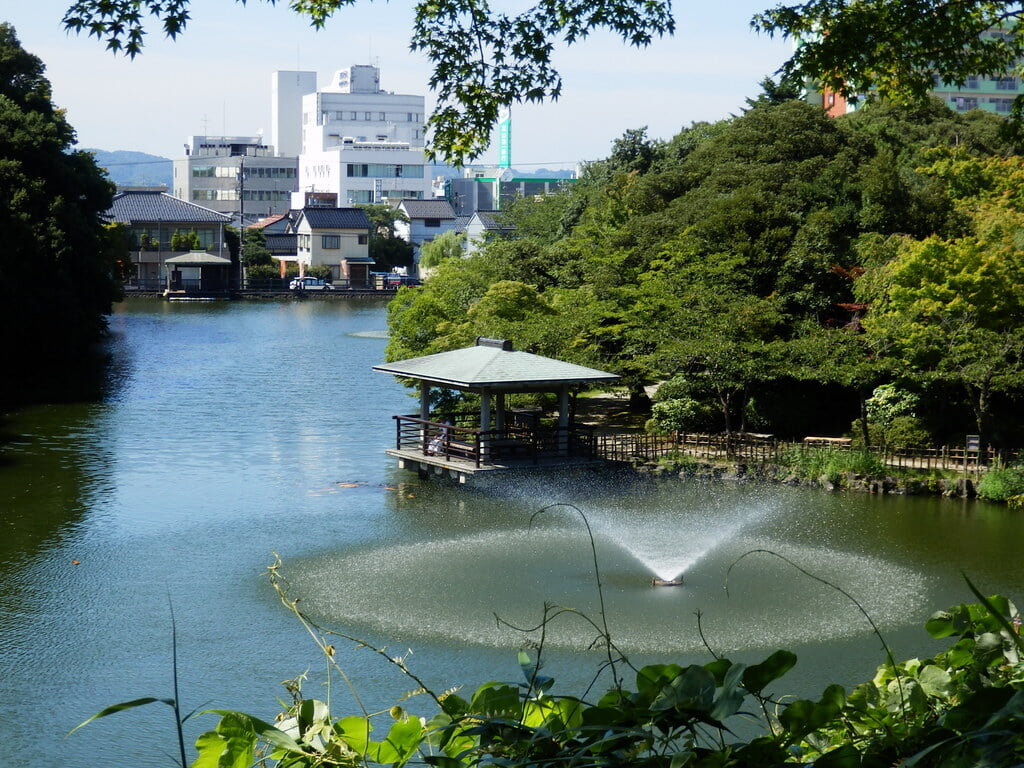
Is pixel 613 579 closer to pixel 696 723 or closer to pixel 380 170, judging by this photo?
pixel 696 723

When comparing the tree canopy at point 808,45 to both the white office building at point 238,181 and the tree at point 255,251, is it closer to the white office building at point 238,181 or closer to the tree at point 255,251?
the tree at point 255,251

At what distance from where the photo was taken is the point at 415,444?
22078 mm

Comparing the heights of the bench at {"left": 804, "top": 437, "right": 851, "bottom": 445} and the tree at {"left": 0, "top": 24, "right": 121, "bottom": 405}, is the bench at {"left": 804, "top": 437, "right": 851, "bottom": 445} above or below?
below

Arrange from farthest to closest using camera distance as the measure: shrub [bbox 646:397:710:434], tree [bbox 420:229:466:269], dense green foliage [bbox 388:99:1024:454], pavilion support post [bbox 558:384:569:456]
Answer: tree [bbox 420:229:466:269] < shrub [bbox 646:397:710:434] < pavilion support post [bbox 558:384:569:456] < dense green foliage [bbox 388:99:1024:454]

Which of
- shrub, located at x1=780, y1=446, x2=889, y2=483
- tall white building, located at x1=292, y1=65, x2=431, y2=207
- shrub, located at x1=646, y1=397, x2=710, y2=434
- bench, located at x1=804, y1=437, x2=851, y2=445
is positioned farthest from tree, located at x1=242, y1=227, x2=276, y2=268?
shrub, located at x1=780, y1=446, x2=889, y2=483

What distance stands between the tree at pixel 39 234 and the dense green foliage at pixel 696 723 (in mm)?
33043

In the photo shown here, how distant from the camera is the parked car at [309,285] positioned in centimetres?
7325

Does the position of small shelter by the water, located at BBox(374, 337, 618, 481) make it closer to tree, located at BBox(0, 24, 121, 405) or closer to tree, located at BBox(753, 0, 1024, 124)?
tree, located at BBox(753, 0, 1024, 124)

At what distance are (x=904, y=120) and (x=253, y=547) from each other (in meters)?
25.2

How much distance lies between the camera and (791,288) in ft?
82.0

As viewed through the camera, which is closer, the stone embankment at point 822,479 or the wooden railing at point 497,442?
the stone embankment at point 822,479

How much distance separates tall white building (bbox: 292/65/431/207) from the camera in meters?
102

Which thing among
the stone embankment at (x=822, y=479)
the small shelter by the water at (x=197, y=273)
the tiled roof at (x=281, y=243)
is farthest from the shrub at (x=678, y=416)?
the tiled roof at (x=281, y=243)

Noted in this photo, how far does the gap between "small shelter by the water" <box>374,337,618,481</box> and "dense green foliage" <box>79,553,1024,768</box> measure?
17.2 m
